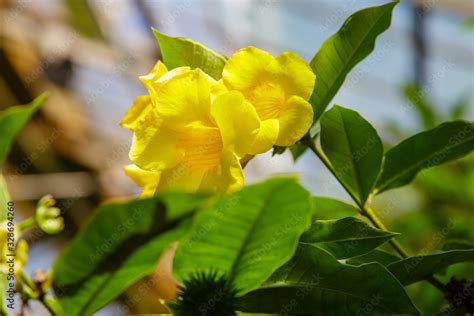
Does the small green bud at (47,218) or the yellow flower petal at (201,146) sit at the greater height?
the yellow flower petal at (201,146)

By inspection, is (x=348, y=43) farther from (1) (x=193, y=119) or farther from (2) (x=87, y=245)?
(2) (x=87, y=245)

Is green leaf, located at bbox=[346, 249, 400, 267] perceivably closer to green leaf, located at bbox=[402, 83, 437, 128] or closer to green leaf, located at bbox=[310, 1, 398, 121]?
green leaf, located at bbox=[310, 1, 398, 121]

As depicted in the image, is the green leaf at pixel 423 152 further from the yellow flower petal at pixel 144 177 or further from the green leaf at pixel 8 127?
the green leaf at pixel 8 127

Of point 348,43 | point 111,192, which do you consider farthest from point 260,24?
point 348,43

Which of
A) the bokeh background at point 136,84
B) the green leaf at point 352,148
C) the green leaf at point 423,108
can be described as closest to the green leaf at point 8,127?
the green leaf at point 352,148

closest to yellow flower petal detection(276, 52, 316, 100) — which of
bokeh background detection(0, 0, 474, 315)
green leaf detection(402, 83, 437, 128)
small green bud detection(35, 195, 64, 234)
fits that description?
small green bud detection(35, 195, 64, 234)

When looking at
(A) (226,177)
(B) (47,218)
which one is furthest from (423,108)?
(A) (226,177)
